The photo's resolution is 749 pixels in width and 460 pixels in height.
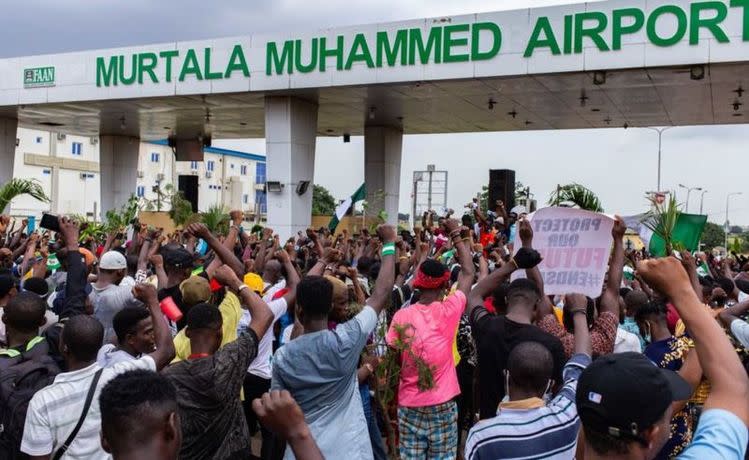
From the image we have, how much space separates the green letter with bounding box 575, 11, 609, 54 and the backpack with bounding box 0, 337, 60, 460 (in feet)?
45.4

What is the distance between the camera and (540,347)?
3506 millimetres

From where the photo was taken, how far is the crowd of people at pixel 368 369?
7.65 ft

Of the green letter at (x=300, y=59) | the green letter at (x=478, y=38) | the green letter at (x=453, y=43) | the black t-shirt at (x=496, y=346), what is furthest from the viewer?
the green letter at (x=300, y=59)

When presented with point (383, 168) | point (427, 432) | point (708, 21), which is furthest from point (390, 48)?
point (427, 432)

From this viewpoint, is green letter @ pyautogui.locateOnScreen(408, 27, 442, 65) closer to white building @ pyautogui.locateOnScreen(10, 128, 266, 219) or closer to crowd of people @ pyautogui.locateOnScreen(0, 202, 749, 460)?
crowd of people @ pyautogui.locateOnScreen(0, 202, 749, 460)

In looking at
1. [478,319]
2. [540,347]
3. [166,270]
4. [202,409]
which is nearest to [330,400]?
[202,409]

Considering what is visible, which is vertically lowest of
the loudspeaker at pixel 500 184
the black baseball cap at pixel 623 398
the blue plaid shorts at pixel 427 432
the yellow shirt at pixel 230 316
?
the blue plaid shorts at pixel 427 432

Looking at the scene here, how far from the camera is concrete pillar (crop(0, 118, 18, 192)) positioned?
82.7 ft

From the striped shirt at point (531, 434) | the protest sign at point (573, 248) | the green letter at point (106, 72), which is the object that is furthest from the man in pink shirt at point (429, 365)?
the green letter at point (106, 72)

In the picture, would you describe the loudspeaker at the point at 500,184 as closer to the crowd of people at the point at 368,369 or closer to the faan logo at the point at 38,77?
the crowd of people at the point at 368,369

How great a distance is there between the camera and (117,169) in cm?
2842

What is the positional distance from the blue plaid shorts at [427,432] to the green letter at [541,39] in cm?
1215

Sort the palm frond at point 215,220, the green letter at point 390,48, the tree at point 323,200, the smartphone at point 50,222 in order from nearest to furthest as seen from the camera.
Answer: the smartphone at point 50,222
the green letter at point 390,48
the palm frond at point 215,220
the tree at point 323,200

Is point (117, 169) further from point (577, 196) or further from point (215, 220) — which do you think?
point (577, 196)
